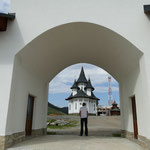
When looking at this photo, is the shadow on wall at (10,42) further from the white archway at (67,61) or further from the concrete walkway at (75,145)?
the concrete walkway at (75,145)

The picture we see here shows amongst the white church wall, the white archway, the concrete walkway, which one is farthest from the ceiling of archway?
the white church wall

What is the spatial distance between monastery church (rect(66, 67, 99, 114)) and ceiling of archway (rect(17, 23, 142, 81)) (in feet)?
116

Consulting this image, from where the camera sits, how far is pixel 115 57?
7609 millimetres

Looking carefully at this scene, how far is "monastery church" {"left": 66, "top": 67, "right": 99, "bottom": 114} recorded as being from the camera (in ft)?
145

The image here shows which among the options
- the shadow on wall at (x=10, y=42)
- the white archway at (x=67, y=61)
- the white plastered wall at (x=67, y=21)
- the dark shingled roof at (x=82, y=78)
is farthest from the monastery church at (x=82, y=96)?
the shadow on wall at (x=10, y=42)

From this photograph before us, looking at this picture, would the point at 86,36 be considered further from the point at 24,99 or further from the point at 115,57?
the point at 24,99

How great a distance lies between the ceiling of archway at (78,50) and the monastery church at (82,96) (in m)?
35.3

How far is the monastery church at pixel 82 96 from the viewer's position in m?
44.3

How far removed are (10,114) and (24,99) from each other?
56.1 inches

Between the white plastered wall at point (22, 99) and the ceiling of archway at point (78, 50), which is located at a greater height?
the ceiling of archway at point (78, 50)

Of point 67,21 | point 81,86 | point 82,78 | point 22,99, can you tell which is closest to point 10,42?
point 67,21

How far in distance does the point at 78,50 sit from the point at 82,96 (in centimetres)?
3604

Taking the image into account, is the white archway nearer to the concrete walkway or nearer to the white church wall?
the concrete walkway

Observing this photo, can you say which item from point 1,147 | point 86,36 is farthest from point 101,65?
point 1,147
